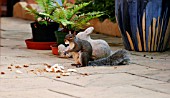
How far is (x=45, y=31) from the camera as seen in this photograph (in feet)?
17.8

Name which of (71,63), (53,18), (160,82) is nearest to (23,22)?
(53,18)

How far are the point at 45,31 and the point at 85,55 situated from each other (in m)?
1.31

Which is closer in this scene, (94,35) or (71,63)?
(71,63)

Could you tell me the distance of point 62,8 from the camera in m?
5.04

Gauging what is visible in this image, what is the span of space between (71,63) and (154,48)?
1088mm

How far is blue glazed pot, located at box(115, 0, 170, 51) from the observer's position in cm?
508

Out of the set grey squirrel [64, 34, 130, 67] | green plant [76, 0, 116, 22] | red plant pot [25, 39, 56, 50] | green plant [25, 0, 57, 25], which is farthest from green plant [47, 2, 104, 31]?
green plant [76, 0, 116, 22]

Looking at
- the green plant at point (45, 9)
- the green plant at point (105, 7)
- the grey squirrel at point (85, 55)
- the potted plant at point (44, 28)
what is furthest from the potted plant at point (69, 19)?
the green plant at point (105, 7)

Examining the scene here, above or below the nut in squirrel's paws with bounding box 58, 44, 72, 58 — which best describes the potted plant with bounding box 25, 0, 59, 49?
above

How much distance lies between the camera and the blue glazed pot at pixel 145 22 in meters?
→ 5.08

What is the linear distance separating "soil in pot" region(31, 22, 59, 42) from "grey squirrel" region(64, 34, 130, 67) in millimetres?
1134

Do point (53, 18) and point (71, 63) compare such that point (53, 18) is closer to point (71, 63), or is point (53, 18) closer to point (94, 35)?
point (71, 63)

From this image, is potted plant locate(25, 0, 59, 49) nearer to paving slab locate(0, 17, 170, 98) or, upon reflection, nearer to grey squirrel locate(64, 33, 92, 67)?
paving slab locate(0, 17, 170, 98)

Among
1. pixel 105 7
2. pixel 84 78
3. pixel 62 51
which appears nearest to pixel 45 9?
pixel 62 51
